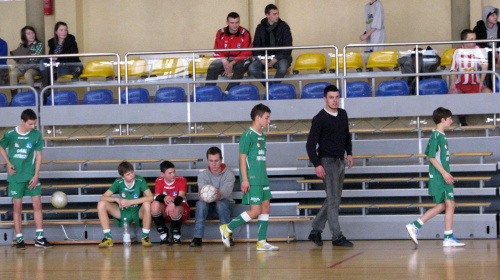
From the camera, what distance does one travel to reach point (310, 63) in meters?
12.2

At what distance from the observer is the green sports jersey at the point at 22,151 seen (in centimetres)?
1003

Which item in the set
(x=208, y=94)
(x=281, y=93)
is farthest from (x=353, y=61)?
(x=208, y=94)

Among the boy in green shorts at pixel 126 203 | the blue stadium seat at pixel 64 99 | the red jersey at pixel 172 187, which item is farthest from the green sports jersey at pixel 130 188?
the blue stadium seat at pixel 64 99

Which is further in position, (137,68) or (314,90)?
(137,68)

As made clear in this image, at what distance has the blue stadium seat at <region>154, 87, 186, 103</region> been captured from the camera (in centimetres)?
1225

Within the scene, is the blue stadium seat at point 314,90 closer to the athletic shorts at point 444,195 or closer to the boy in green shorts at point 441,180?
the boy in green shorts at point 441,180

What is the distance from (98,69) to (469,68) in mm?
5964

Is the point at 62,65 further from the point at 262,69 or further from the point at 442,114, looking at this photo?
the point at 442,114

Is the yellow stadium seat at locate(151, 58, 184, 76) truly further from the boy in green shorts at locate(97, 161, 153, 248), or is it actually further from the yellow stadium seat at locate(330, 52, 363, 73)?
the boy in green shorts at locate(97, 161, 153, 248)

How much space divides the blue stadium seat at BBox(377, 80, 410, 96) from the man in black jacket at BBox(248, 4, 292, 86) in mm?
1519

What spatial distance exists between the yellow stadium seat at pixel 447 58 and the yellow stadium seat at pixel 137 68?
4.70m

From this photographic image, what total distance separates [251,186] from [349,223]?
1.85 meters

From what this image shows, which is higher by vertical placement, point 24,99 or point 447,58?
point 447,58

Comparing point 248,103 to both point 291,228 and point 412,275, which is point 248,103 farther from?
point 412,275
